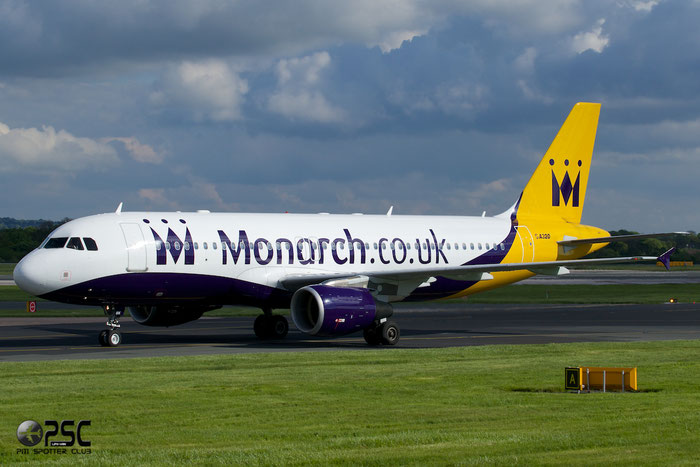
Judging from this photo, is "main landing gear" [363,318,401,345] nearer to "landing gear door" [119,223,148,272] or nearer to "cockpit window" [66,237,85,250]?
"landing gear door" [119,223,148,272]

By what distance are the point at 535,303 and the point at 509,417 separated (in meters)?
41.1

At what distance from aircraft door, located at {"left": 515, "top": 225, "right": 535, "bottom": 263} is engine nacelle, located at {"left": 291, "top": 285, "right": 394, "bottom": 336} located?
10.3 meters

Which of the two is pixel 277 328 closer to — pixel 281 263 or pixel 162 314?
pixel 281 263

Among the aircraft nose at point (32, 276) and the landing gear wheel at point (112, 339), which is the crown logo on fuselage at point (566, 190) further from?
the aircraft nose at point (32, 276)

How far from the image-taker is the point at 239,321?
44.5m

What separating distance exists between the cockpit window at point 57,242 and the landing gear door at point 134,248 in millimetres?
1751

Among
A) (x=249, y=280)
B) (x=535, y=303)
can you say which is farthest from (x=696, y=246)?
(x=249, y=280)

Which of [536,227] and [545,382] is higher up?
[536,227]

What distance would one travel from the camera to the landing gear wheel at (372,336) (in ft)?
102

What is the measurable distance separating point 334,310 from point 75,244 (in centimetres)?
796

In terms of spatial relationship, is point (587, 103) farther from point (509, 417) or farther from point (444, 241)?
point (509, 417)

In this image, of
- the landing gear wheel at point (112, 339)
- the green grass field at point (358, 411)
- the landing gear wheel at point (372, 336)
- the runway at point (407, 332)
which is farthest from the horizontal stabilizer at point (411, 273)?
the green grass field at point (358, 411)

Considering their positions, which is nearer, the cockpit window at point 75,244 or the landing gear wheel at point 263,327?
the cockpit window at point 75,244

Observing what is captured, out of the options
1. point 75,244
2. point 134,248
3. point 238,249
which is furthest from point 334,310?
point 75,244
